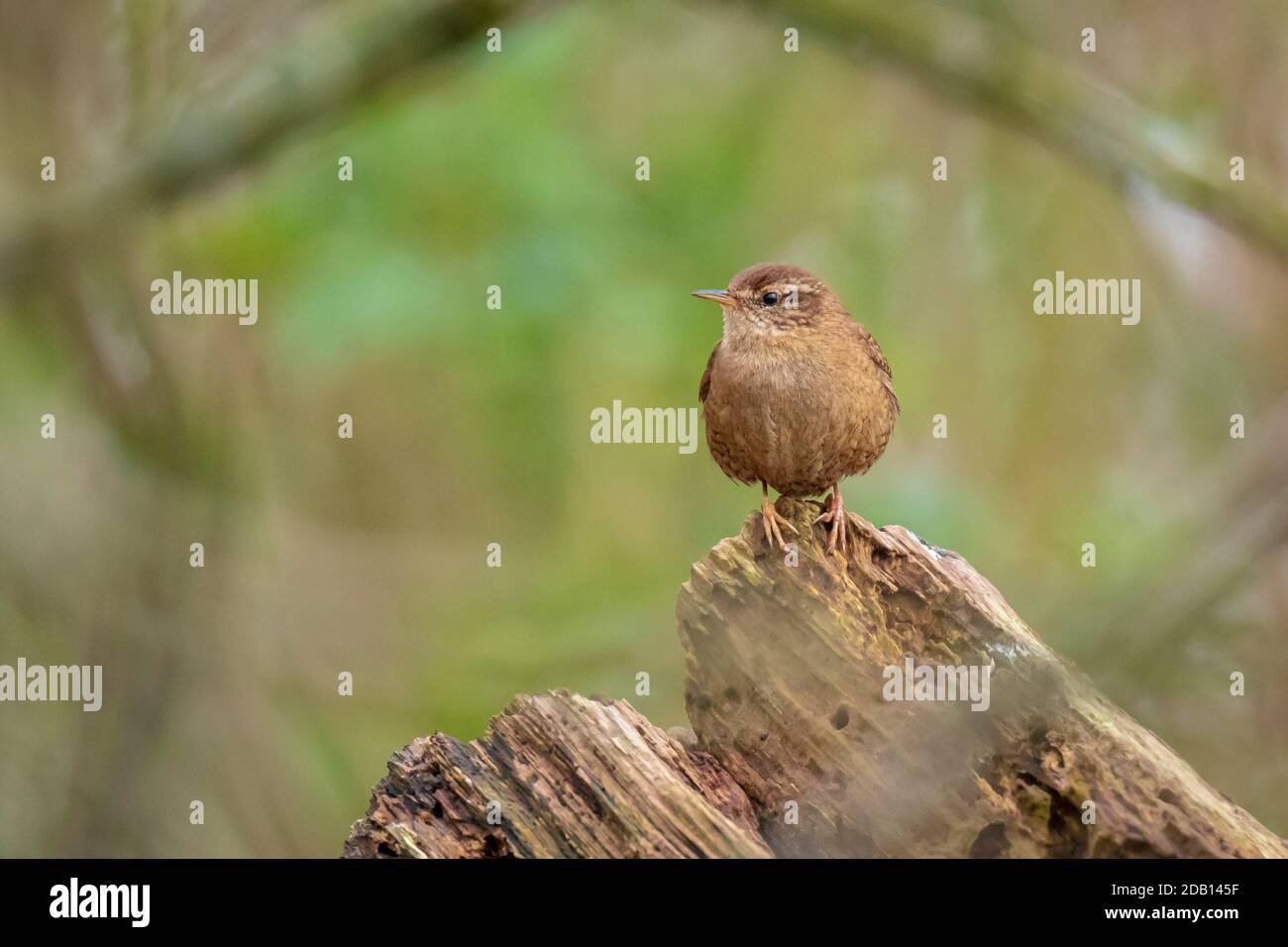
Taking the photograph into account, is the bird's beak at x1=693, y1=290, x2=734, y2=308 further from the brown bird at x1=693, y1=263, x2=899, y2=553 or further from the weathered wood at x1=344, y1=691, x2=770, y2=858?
the weathered wood at x1=344, y1=691, x2=770, y2=858

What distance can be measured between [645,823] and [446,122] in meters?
4.16

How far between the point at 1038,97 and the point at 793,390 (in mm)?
1447

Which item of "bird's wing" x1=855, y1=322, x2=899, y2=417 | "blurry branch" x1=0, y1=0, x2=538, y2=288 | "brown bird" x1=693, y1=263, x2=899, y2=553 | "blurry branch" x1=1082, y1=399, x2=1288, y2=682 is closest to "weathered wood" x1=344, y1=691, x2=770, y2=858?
"brown bird" x1=693, y1=263, x2=899, y2=553

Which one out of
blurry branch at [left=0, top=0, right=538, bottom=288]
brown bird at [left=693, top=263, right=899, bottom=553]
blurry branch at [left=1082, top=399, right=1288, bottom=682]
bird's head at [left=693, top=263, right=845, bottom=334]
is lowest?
blurry branch at [left=1082, top=399, right=1288, bottom=682]

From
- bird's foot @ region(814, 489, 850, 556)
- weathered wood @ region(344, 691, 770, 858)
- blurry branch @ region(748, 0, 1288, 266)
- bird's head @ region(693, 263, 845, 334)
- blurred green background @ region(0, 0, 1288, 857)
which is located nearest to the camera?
weathered wood @ region(344, 691, 770, 858)

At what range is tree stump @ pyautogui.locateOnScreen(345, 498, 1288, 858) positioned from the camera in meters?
3.66

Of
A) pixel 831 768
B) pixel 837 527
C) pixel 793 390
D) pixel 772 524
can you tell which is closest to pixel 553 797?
pixel 831 768

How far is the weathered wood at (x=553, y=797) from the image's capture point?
12.0 feet

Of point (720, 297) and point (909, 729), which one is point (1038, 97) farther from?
point (909, 729)

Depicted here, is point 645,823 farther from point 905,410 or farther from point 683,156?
point 905,410

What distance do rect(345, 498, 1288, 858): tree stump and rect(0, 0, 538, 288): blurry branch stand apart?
240 cm

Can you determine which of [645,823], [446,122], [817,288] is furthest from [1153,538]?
[446,122]

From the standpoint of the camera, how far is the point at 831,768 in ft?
12.6

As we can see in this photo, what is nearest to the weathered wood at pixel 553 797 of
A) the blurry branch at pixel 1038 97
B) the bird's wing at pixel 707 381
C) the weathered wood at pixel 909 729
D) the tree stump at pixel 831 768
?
the tree stump at pixel 831 768
